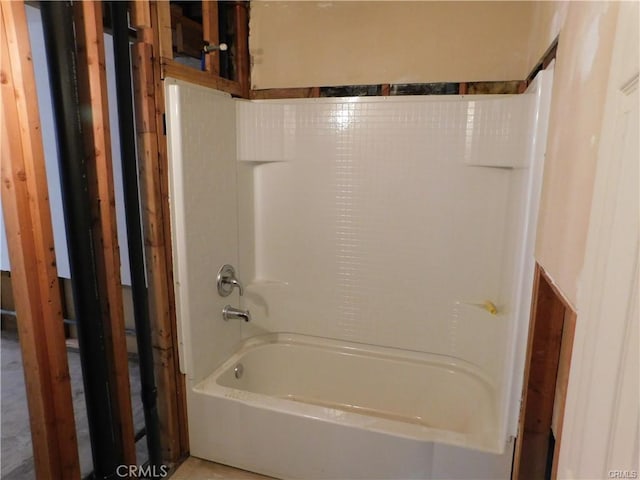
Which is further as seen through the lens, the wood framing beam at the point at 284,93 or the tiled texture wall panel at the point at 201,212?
the wood framing beam at the point at 284,93

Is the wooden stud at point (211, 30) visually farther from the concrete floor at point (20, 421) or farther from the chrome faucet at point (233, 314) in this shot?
the concrete floor at point (20, 421)

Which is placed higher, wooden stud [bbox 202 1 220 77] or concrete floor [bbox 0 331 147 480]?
wooden stud [bbox 202 1 220 77]

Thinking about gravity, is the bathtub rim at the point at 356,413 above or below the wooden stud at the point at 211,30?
below

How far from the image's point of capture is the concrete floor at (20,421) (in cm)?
204

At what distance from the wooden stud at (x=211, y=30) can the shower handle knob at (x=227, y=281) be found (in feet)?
3.28

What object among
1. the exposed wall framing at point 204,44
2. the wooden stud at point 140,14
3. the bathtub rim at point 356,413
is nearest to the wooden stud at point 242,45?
the exposed wall framing at point 204,44

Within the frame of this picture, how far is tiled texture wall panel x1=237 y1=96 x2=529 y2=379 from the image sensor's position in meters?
2.19

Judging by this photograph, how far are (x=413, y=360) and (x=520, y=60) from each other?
64.9 inches

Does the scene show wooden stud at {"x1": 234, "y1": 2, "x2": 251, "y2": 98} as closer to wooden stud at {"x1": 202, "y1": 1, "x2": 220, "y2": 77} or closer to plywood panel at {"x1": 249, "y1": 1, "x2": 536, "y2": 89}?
plywood panel at {"x1": 249, "y1": 1, "x2": 536, "y2": 89}

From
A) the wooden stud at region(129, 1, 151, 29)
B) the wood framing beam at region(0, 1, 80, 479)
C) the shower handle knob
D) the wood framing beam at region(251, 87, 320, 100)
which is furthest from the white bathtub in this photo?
the wooden stud at region(129, 1, 151, 29)

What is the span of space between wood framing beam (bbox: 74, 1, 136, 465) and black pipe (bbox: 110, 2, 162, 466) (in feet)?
0.41

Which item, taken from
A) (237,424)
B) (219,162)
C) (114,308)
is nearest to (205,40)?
(219,162)

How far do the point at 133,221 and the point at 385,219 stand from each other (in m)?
1.28

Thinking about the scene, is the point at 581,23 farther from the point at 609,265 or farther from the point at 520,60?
the point at 520,60
